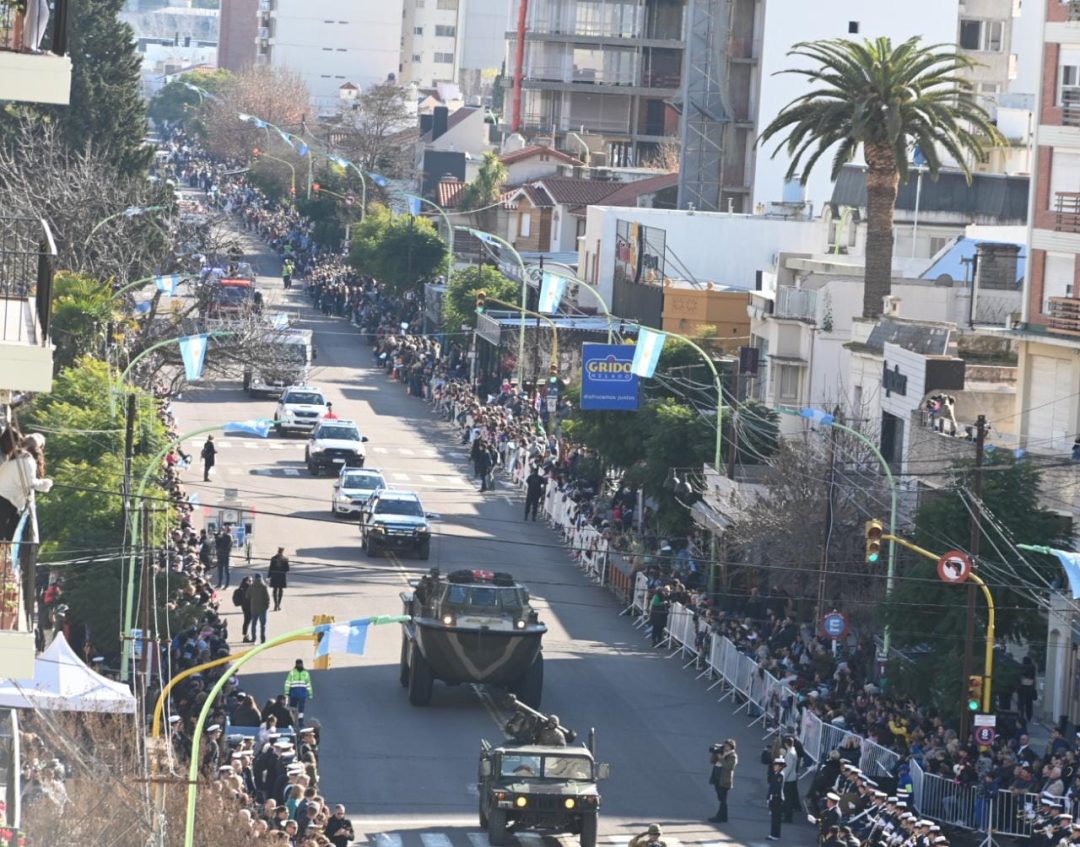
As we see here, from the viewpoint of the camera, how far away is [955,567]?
1442 inches

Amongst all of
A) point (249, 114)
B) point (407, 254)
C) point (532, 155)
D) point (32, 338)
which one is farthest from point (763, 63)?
point (32, 338)

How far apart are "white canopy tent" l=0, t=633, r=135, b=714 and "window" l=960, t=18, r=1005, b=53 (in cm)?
8481

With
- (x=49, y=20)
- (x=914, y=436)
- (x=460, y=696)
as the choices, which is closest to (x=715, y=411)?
(x=914, y=436)

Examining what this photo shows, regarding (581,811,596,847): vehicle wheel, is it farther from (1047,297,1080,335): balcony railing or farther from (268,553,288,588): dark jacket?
(1047,297,1080,335): balcony railing

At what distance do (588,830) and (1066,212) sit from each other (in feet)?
Result: 68.3

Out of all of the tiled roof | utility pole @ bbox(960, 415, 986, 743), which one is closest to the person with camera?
utility pole @ bbox(960, 415, 986, 743)

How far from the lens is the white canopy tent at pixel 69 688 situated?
2712 centimetres

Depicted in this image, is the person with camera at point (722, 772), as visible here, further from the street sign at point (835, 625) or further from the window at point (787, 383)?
the window at point (787, 383)

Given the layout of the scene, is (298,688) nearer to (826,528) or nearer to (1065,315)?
(826,528)

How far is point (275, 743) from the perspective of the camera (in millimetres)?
33531

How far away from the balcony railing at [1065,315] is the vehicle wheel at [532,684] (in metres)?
13.1

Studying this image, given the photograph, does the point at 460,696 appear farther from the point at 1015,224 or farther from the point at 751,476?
the point at 1015,224

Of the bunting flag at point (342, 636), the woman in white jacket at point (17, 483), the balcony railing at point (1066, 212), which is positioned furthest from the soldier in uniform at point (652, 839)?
the balcony railing at point (1066, 212)

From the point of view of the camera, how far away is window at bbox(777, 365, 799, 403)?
6131 centimetres
